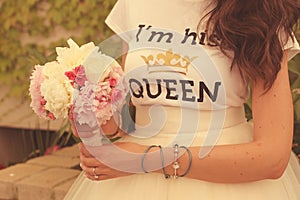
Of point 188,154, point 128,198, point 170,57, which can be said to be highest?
point 170,57

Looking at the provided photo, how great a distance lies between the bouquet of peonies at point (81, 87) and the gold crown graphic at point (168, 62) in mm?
161

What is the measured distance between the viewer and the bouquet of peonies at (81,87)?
1162 mm

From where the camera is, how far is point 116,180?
4.61ft

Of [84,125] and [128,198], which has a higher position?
[84,125]

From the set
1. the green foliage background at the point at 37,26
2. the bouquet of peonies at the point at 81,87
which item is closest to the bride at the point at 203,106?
the bouquet of peonies at the point at 81,87

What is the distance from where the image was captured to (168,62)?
1.36 meters

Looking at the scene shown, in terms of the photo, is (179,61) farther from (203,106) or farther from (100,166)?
(100,166)

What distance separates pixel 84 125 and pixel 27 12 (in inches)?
111

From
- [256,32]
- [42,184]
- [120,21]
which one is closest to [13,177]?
[42,184]

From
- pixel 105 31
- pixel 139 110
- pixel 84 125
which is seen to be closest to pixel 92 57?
pixel 84 125

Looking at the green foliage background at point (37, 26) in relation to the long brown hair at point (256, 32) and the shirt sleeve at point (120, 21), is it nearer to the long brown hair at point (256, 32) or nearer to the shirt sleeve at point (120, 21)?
the shirt sleeve at point (120, 21)

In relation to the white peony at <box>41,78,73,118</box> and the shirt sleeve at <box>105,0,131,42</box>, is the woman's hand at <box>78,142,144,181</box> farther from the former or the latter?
the shirt sleeve at <box>105,0,131,42</box>

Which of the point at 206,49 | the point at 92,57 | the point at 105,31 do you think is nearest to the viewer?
the point at 92,57

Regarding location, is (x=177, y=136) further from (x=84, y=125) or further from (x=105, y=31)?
(x=105, y=31)
